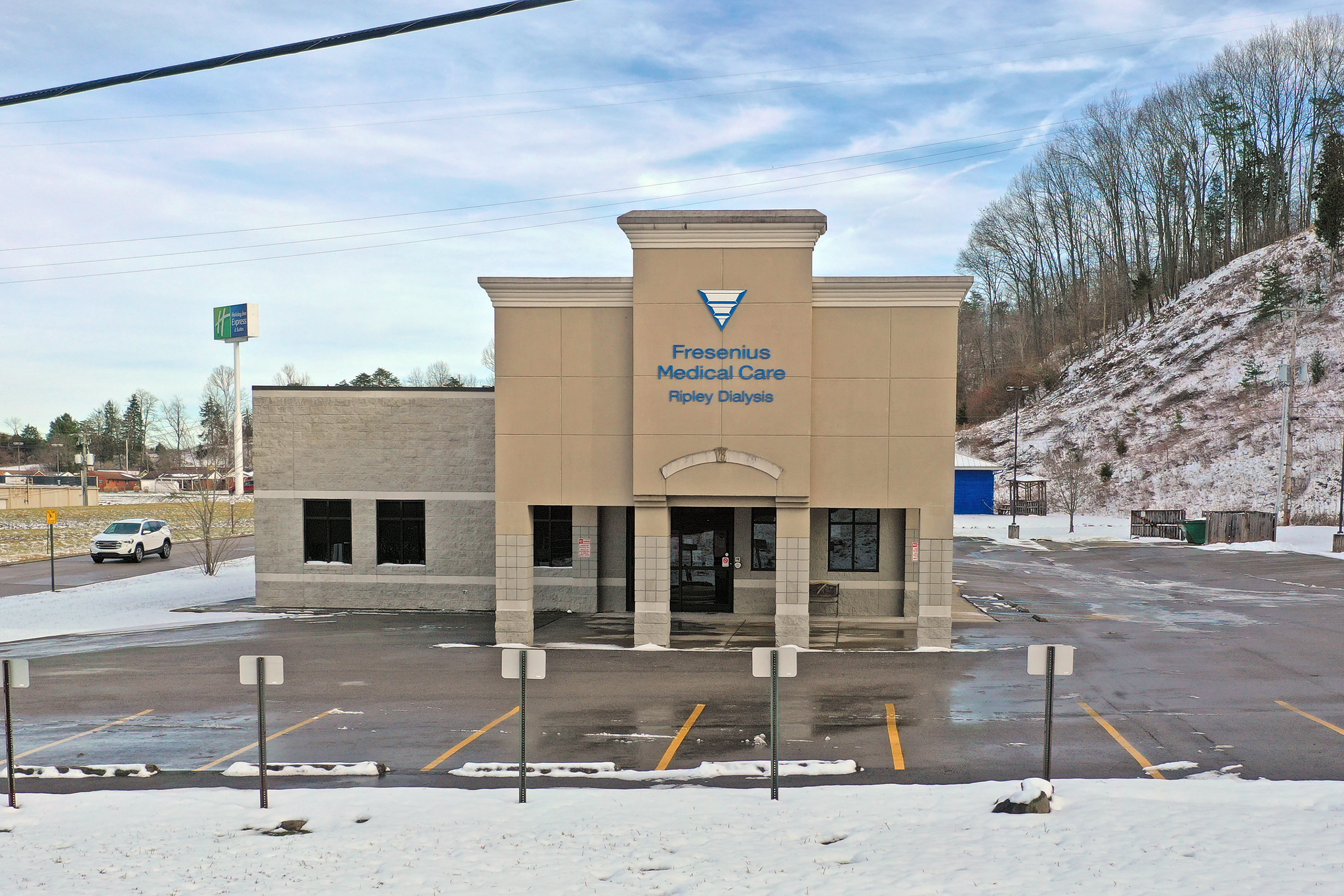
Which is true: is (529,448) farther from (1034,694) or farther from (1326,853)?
(1326,853)

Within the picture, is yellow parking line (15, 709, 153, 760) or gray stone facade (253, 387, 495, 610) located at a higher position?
gray stone facade (253, 387, 495, 610)

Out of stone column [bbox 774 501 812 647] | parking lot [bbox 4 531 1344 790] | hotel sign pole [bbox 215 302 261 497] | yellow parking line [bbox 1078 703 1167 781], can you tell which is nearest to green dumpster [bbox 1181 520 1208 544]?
parking lot [bbox 4 531 1344 790]

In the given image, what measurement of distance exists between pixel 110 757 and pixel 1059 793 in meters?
11.6

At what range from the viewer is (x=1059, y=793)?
9539mm

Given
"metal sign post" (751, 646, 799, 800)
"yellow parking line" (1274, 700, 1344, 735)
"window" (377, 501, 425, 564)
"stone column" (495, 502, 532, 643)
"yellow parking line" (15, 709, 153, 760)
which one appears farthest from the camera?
"window" (377, 501, 425, 564)

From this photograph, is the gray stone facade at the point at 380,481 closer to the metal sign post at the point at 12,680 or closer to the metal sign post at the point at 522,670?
the metal sign post at the point at 12,680

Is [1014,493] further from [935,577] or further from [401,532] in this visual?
[401,532]

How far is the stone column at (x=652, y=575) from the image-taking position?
19766 mm

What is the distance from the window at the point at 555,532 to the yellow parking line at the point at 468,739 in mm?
10550

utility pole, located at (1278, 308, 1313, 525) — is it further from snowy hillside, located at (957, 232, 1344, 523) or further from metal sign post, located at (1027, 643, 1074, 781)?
metal sign post, located at (1027, 643, 1074, 781)

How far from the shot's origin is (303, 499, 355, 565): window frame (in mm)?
26281

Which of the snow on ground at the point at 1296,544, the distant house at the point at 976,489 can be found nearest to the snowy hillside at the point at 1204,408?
the distant house at the point at 976,489

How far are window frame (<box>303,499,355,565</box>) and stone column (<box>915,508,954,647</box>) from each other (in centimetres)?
1575

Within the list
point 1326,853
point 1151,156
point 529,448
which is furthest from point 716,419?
point 1151,156
